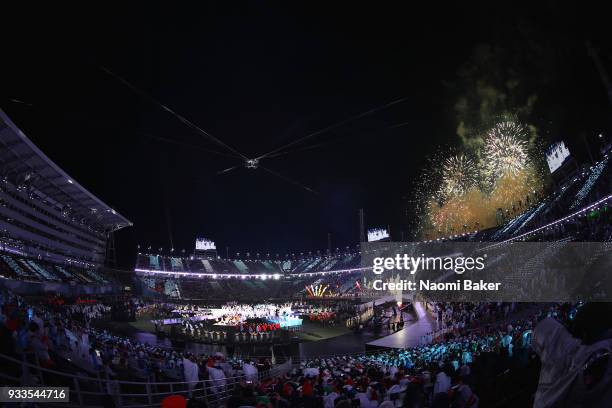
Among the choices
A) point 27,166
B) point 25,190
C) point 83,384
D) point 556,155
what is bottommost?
point 83,384

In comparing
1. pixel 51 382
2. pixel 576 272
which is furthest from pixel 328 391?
pixel 576 272

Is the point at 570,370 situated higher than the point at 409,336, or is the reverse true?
the point at 570,370

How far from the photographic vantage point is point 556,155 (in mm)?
37438

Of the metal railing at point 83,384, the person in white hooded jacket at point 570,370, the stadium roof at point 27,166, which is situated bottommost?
the metal railing at point 83,384

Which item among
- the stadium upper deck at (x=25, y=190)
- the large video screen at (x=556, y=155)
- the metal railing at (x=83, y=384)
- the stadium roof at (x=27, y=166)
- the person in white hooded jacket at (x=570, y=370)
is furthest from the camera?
the large video screen at (x=556, y=155)

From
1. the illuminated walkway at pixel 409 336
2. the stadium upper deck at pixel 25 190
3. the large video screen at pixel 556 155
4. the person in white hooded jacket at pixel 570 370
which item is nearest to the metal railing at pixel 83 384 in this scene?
the person in white hooded jacket at pixel 570 370

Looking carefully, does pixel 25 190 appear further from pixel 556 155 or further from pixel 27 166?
pixel 556 155

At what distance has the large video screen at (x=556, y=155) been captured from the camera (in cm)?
3606

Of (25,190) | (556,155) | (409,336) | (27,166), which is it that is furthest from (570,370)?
(25,190)

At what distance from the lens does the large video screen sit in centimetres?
3606

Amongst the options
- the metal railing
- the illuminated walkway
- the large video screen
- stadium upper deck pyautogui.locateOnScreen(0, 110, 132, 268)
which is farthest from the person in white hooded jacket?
the large video screen

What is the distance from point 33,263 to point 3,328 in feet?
120

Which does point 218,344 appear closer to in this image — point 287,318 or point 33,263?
point 287,318

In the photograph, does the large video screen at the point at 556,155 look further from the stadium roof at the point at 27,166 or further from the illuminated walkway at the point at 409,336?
the stadium roof at the point at 27,166
